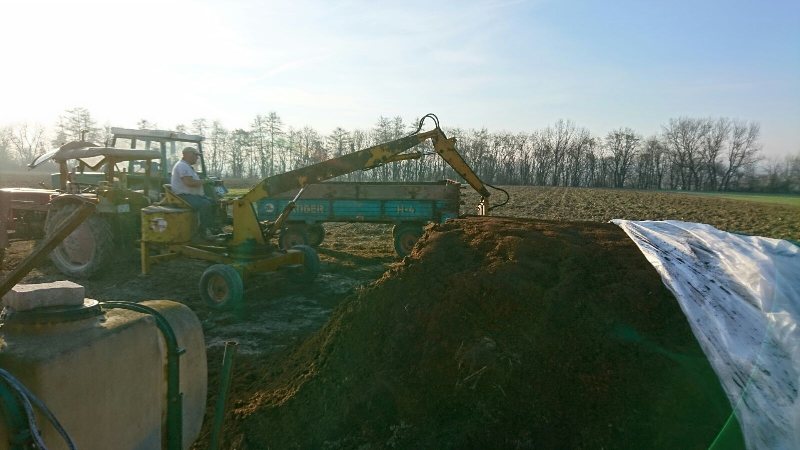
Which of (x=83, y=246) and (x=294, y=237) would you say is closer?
(x=83, y=246)

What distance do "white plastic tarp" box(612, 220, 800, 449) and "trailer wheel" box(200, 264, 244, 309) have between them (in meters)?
5.27

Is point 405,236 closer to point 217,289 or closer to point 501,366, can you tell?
point 217,289

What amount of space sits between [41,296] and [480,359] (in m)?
2.92

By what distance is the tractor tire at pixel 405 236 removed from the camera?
12.1 metres

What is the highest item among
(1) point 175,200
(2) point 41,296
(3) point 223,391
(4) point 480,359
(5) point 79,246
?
(1) point 175,200

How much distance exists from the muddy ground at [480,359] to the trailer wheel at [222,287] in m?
1.42

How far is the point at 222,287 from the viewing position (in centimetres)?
771

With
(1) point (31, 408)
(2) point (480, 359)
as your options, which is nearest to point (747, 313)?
(2) point (480, 359)

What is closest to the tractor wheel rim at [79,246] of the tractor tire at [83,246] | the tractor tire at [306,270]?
the tractor tire at [83,246]

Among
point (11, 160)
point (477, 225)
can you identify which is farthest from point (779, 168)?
point (11, 160)

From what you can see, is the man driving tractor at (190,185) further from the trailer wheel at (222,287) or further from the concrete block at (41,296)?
the concrete block at (41,296)

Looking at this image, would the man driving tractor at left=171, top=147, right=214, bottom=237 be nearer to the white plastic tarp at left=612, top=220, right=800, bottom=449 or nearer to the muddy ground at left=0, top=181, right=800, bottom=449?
the muddy ground at left=0, top=181, right=800, bottom=449

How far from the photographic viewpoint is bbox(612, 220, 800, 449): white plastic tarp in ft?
11.5

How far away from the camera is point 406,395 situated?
408cm
